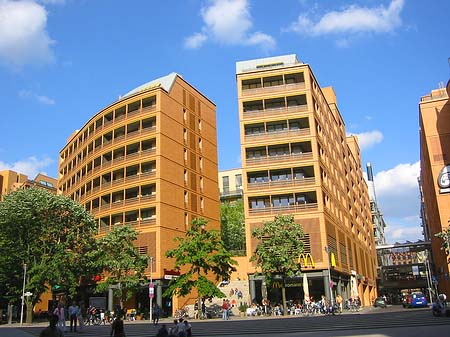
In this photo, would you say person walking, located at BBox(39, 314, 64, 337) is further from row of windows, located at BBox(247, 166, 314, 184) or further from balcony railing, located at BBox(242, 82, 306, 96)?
balcony railing, located at BBox(242, 82, 306, 96)

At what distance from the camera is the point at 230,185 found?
10556cm

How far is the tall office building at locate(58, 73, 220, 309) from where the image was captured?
53000mm

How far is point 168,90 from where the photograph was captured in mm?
58938

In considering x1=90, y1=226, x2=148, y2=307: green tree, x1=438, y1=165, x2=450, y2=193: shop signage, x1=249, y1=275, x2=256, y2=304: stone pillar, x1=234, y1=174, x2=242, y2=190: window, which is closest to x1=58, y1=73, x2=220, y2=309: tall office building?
x1=90, y1=226, x2=148, y2=307: green tree

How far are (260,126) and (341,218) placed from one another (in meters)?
18.6

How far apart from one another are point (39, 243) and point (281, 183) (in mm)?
25492

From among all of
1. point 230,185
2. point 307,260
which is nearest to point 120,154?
point 307,260

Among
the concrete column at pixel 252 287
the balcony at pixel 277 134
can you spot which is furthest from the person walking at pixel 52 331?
the balcony at pixel 277 134

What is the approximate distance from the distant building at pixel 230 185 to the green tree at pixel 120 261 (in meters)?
56.6

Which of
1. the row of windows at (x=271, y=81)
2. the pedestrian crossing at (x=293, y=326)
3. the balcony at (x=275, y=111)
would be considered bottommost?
the pedestrian crossing at (x=293, y=326)

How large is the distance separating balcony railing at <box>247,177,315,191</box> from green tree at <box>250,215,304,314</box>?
29.9ft

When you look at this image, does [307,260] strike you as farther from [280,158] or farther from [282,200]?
[280,158]

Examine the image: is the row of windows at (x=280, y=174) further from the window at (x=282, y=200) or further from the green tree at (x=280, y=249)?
the green tree at (x=280, y=249)

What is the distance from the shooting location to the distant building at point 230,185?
4006 inches
